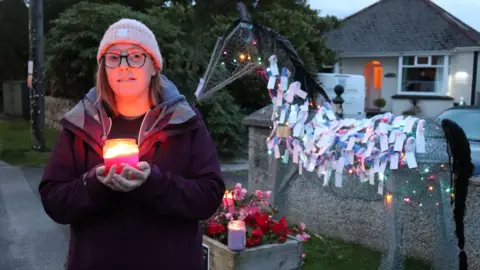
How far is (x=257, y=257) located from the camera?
3.55 metres

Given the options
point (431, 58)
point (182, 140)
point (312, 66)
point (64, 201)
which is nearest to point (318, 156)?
point (182, 140)

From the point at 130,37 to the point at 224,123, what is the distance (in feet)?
33.0

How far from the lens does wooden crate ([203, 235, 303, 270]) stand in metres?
3.49

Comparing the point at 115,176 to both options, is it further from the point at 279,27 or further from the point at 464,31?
the point at 464,31

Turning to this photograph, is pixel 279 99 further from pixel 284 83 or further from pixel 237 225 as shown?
pixel 237 225

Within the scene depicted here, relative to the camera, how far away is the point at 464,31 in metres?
23.7

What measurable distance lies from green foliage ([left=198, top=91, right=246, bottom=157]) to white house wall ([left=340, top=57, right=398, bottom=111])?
14132 millimetres

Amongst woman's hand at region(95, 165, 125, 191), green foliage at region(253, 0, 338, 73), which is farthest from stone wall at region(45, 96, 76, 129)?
woman's hand at region(95, 165, 125, 191)

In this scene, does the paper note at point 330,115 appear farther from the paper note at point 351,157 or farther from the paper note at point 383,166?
the paper note at point 383,166

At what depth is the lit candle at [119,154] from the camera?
66.8 inches

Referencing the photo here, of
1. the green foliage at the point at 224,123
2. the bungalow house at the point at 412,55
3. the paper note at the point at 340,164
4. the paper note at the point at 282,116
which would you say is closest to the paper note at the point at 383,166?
the paper note at the point at 340,164

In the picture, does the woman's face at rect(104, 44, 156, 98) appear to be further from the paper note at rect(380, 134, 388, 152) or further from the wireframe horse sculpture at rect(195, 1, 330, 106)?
the wireframe horse sculpture at rect(195, 1, 330, 106)

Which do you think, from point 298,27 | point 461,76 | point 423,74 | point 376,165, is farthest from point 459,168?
point 423,74

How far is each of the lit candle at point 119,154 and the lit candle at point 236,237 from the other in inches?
73.1
